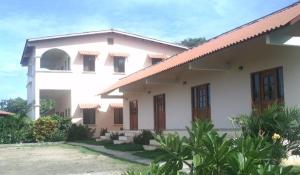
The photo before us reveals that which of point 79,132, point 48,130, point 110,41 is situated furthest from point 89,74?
point 48,130

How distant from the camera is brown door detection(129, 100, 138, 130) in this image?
92.6ft

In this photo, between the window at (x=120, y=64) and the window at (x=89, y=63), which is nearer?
the window at (x=89, y=63)

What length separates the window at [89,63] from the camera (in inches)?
1395

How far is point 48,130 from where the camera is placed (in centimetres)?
3194

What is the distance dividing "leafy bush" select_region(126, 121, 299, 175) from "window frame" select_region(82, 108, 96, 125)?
31.6 m

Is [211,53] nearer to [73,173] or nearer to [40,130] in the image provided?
[73,173]

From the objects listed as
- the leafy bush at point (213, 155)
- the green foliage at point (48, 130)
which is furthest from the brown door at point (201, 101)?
the green foliage at point (48, 130)

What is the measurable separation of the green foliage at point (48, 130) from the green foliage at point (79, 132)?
37cm

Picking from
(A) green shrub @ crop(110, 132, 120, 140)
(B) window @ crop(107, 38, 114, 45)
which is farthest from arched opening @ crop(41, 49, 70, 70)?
(A) green shrub @ crop(110, 132, 120, 140)

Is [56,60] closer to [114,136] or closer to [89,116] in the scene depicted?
[89,116]

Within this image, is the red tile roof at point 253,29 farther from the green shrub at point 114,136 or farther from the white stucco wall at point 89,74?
the white stucco wall at point 89,74

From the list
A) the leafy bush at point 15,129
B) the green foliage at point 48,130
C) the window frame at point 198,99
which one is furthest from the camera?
the green foliage at point 48,130

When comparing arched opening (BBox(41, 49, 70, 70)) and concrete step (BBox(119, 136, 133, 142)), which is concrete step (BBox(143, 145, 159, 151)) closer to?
concrete step (BBox(119, 136, 133, 142))

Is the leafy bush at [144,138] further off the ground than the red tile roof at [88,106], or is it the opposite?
the red tile roof at [88,106]
